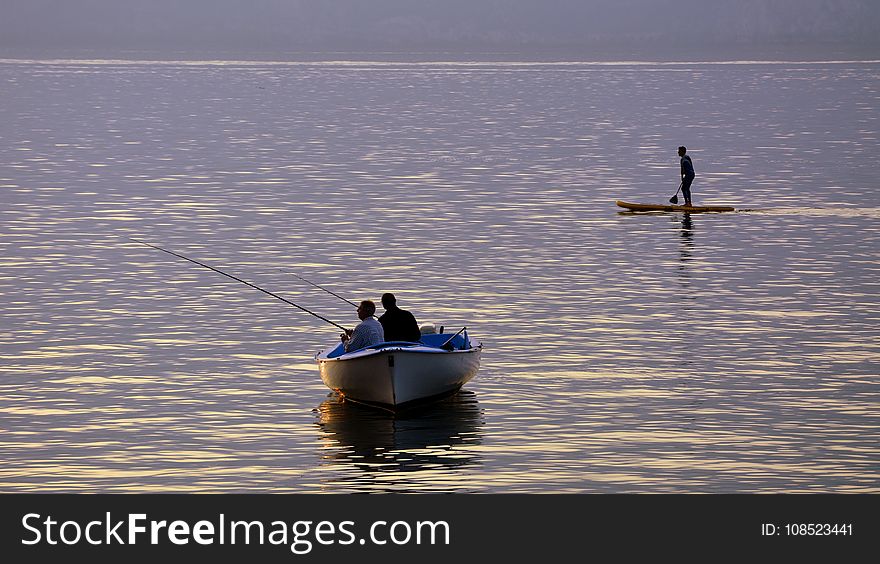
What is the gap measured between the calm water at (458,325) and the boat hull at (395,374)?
45 cm

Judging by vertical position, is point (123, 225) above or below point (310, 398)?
above

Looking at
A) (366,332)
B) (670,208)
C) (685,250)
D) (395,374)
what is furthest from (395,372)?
(670,208)

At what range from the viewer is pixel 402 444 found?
92.3 ft

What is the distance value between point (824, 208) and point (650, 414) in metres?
38.8

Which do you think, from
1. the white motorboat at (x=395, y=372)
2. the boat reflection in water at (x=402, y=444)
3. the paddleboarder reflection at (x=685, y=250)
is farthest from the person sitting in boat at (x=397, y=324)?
the paddleboarder reflection at (x=685, y=250)

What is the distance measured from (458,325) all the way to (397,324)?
856cm

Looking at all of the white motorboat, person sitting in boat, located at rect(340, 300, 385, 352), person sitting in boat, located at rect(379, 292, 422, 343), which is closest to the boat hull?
the white motorboat

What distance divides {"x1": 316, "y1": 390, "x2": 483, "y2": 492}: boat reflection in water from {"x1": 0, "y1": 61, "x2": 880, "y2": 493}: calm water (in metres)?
0.08

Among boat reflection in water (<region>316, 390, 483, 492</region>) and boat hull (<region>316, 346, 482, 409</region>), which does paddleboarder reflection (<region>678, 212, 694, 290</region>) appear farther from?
boat reflection in water (<region>316, 390, 483, 492</region>)

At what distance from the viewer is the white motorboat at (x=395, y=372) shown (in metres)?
29.2

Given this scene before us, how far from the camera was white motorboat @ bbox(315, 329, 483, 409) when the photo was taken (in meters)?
29.2

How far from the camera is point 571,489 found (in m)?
25.5
